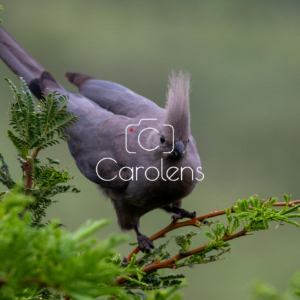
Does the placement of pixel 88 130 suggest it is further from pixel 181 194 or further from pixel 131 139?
pixel 181 194

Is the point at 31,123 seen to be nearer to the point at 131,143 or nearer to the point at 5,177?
the point at 5,177

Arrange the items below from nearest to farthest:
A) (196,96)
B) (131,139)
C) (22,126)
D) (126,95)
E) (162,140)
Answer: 1. (22,126)
2. (162,140)
3. (131,139)
4. (126,95)
5. (196,96)

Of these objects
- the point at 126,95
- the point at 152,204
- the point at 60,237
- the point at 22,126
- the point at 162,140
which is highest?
the point at 126,95

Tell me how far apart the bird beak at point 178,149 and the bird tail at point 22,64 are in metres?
0.68

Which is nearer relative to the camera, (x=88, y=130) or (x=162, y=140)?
(x=162, y=140)

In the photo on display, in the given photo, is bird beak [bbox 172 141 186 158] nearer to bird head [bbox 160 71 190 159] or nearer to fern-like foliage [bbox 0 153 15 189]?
bird head [bbox 160 71 190 159]

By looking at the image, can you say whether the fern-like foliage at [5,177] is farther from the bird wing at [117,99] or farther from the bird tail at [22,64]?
the bird tail at [22,64]

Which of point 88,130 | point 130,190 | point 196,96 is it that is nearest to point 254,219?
point 130,190

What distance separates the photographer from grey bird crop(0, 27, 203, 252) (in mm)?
1011

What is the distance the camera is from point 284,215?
1.74ft

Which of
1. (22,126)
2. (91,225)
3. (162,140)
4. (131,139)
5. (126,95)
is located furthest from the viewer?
(126,95)

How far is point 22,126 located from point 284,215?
410 millimetres

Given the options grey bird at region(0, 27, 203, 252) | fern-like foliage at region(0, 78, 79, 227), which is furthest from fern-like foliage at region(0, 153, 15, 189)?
grey bird at region(0, 27, 203, 252)

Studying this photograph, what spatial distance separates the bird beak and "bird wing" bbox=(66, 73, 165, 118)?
0.31 meters
